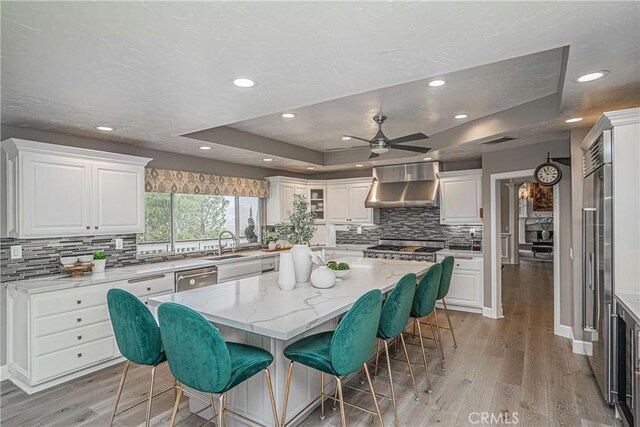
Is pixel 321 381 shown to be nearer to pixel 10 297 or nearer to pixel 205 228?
pixel 10 297

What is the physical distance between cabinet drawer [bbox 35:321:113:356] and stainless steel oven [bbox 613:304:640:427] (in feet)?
13.6

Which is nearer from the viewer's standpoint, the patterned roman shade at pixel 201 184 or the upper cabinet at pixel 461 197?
the patterned roman shade at pixel 201 184

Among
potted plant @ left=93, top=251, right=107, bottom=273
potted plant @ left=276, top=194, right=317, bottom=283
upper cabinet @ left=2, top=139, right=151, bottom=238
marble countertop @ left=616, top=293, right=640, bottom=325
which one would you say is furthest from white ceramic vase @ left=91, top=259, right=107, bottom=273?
marble countertop @ left=616, top=293, right=640, bottom=325

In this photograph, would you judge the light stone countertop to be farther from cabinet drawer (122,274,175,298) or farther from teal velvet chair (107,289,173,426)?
teal velvet chair (107,289,173,426)

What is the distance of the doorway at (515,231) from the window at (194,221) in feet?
12.6

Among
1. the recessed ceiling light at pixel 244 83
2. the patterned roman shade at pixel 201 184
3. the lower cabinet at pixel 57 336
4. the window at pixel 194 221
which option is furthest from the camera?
the window at pixel 194 221

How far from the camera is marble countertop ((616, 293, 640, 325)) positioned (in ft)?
6.52

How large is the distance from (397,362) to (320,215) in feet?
12.6

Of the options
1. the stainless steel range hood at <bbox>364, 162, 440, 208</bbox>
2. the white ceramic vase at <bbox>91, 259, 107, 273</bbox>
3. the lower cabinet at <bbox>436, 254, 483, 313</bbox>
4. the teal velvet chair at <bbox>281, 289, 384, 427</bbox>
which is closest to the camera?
the teal velvet chair at <bbox>281, 289, 384, 427</bbox>

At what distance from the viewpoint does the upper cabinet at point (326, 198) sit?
6230 millimetres

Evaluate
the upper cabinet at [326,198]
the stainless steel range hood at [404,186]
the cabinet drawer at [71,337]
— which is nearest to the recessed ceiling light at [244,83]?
the cabinet drawer at [71,337]

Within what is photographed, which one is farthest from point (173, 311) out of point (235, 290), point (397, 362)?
point (397, 362)

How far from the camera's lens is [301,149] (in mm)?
5648
